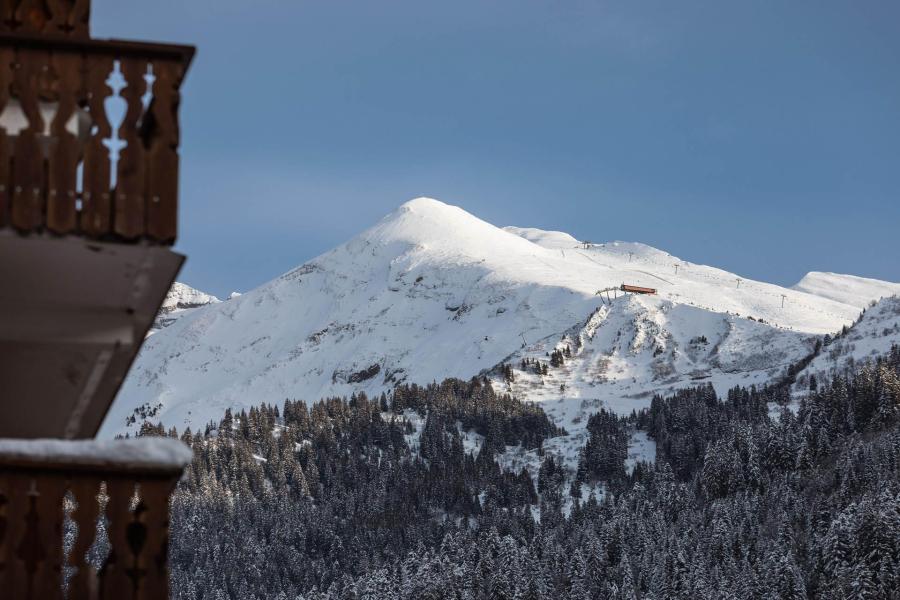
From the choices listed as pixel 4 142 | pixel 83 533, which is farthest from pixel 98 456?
pixel 4 142

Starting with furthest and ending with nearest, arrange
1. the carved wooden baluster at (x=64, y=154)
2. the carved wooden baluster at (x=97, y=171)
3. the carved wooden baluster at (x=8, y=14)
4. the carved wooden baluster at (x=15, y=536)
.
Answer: the carved wooden baluster at (x=8, y=14) < the carved wooden baluster at (x=97, y=171) < the carved wooden baluster at (x=64, y=154) < the carved wooden baluster at (x=15, y=536)

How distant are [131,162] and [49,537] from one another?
247cm

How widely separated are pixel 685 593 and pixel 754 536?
20.2 metres

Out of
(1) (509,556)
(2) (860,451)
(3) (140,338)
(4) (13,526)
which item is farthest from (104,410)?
(2) (860,451)

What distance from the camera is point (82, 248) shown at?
9.56m

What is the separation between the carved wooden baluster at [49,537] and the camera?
9.35m

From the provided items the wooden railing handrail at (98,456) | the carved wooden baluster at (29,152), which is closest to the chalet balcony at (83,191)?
the carved wooden baluster at (29,152)

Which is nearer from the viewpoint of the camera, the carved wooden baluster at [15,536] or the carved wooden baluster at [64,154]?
the carved wooden baluster at [15,536]

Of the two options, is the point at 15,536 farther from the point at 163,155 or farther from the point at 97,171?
the point at 163,155

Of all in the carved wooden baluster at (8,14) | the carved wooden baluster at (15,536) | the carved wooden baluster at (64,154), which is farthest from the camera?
the carved wooden baluster at (8,14)

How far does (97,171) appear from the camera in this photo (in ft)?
31.9

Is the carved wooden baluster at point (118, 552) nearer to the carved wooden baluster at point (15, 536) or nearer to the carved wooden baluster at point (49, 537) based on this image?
the carved wooden baluster at point (49, 537)

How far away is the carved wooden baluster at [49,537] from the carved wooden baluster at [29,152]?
1.65 meters

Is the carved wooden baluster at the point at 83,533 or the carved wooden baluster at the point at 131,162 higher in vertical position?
the carved wooden baluster at the point at 131,162
